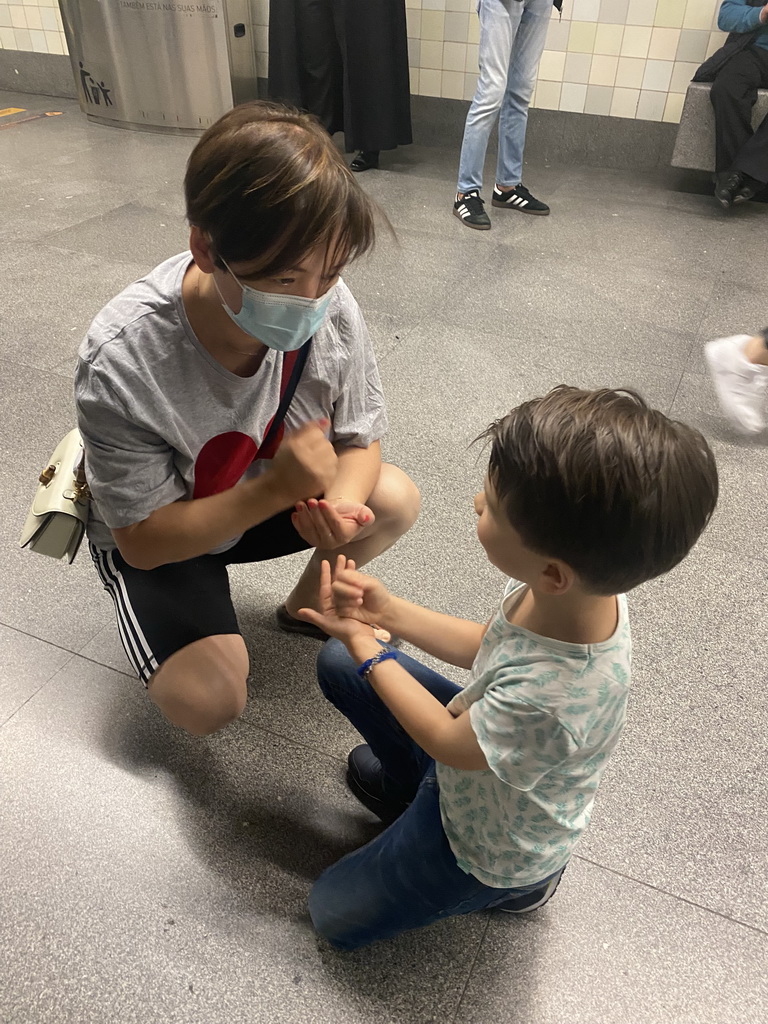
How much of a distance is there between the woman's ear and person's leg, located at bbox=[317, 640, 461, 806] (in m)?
0.51

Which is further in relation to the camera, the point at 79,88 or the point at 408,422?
the point at 79,88

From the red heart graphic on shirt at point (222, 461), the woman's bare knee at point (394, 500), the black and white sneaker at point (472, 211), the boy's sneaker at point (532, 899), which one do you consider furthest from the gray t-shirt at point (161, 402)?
the black and white sneaker at point (472, 211)

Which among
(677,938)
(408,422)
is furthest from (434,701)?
(408,422)

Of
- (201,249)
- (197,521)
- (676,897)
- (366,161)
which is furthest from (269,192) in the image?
(366,161)

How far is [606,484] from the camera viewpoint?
663mm

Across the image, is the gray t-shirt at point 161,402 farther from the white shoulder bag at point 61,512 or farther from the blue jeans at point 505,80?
the blue jeans at point 505,80

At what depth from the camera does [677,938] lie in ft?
3.34

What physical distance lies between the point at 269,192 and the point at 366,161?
132 inches

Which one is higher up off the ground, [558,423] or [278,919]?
[558,423]

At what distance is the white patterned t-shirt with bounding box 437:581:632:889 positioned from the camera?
728 millimetres

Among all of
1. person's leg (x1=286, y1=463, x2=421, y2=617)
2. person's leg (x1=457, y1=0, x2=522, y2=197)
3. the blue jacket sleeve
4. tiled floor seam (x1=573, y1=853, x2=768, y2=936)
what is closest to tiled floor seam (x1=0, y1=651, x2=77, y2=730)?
person's leg (x1=286, y1=463, x2=421, y2=617)

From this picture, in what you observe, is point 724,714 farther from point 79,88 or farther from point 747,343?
point 79,88

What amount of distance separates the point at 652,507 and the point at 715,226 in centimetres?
302

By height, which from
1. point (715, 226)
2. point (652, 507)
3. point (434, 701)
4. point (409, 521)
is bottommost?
point (715, 226)
